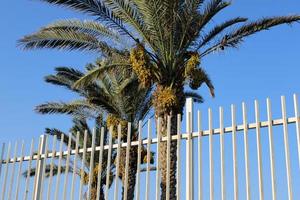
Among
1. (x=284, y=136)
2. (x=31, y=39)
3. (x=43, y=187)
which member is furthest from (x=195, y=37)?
(x=284, y=136)

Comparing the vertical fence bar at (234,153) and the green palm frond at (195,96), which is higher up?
the green palm frond at (195,96)

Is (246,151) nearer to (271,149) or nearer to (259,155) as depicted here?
(259,155)

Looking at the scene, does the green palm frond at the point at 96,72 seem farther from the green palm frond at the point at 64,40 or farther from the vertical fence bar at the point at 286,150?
the vertical fence bar at the point at 286,150

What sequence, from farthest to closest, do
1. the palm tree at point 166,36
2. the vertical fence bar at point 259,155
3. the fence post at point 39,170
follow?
1. the palm tree at point 166,36
2. the fence post at point 39,170
3. the vertical fence bar at point 259,155

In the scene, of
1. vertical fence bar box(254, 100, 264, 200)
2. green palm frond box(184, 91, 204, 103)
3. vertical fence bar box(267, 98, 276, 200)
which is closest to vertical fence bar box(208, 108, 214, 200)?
vertical fence bar box(254, 100, 264, 200)

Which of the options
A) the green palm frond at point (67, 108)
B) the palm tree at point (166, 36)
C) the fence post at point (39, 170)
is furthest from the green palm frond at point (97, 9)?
the green palm frond at point (67, 108)

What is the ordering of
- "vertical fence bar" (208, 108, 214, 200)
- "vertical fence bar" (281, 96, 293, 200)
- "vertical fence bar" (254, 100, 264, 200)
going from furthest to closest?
"vertical fence bar" (208, 108, 214, 200), "vertical fence bar" (254, 100, 264, 200), "vertical fence bar" (281, 96, 293, 200)

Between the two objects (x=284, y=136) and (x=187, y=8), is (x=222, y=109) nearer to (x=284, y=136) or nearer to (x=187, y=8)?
(x=284, y=136)

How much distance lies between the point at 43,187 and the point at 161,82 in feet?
13.8

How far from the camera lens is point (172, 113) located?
10.0 meters

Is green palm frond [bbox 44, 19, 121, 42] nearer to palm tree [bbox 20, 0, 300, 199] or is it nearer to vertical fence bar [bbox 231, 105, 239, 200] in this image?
palm tree [bbox 20, 0, 300, 199]

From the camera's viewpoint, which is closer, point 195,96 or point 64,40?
point 64,40

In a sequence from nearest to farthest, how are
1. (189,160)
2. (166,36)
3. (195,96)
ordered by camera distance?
(189,160), (166,36), (195,96)

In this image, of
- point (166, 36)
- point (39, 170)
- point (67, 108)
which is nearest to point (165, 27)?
point (166, 36)
